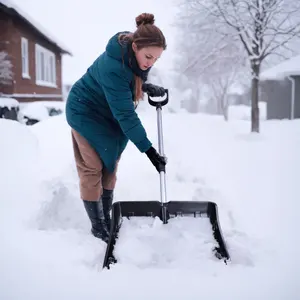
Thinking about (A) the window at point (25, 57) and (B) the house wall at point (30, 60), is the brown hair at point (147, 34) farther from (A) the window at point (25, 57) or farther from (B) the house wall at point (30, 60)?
(A) the window at point (25, 57)

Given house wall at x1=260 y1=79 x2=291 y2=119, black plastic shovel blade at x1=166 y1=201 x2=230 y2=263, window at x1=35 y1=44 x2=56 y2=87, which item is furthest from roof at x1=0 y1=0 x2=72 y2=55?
house wall at x1=260 y1=79 x2=291 y2=119

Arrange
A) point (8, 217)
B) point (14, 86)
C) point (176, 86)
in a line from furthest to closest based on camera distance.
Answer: point (176, 86)
point (14, 86)
point (8, 217)

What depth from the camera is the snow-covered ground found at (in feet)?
4.25

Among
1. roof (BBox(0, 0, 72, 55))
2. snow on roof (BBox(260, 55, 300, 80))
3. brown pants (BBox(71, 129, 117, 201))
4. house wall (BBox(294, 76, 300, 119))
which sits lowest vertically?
brown pants (BBox(71, 129, 117, 201))

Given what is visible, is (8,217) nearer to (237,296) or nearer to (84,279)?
(84,279)

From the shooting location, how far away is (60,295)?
1.27m

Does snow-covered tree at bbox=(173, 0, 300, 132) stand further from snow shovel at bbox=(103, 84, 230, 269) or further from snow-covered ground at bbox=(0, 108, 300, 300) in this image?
snow shovel at bbox=(103, 84, 230, 269)

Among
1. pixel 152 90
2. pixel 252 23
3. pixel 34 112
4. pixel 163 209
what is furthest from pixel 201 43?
pixel 163 209

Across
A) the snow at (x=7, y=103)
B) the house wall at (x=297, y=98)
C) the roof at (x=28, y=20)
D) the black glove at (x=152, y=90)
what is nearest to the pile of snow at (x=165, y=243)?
the black glove at (x=152, y=90)

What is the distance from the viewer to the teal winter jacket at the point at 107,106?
59.0 inches

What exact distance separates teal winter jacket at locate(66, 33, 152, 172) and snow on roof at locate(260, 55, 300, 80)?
7222mm

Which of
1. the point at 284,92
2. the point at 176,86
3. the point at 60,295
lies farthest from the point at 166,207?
the point at 176,86

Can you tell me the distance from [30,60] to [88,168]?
8582 millimetres

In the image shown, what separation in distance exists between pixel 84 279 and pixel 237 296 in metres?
0.62
